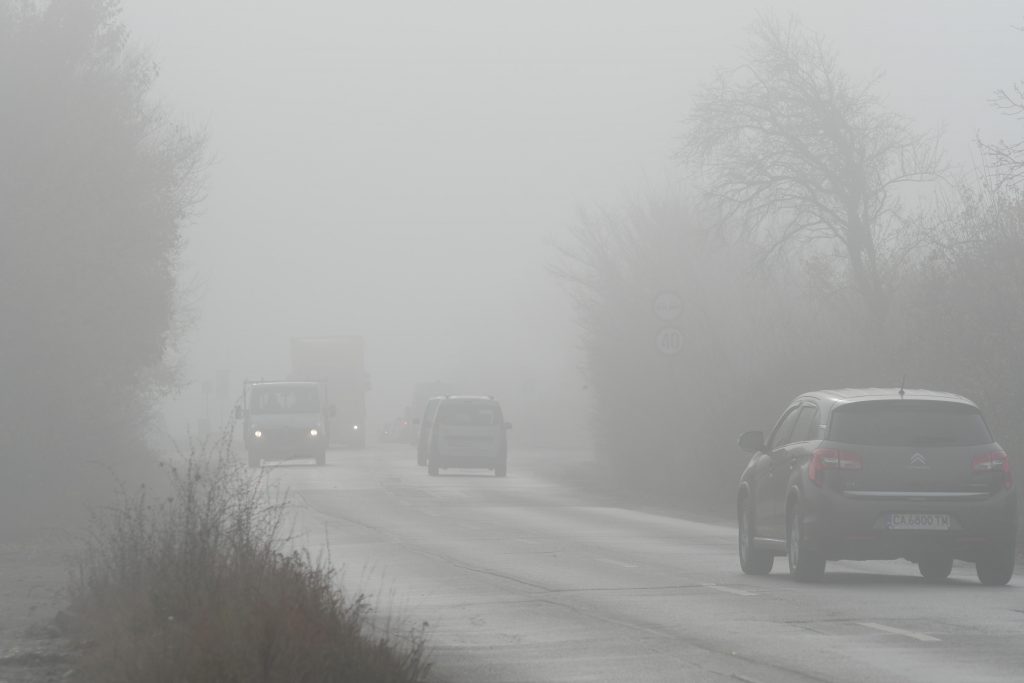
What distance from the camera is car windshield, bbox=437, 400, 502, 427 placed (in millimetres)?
46781

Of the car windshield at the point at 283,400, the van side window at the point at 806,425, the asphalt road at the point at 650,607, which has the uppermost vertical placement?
the car windshield at the point at 283,400

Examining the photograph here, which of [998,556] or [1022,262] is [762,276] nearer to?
[1022,262]

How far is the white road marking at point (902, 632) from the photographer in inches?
488

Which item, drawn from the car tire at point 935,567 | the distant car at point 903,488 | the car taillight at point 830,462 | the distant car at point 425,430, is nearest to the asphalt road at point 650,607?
the car tire at point 935,567

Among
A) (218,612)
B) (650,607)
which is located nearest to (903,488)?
(650,607)

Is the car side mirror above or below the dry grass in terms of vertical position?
above

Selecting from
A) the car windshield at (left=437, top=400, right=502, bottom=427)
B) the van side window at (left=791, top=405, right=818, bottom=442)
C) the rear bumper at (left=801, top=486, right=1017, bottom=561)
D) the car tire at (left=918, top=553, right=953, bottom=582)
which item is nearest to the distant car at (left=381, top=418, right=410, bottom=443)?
the car windshield at (left=437, top=400, right=502, bottom=427)

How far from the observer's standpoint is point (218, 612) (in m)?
9.73

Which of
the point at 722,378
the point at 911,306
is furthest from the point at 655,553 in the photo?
the point at 722,378

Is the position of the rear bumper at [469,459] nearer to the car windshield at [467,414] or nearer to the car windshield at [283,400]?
the car windshield at [467,414]

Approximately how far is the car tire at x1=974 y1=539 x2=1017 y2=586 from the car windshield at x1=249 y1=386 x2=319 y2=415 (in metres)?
38.0

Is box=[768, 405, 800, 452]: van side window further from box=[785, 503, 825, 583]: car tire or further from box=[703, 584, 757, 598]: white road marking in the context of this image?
box=[703, 584, 757, 598]: white road marking

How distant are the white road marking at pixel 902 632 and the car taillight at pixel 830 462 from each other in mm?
3414

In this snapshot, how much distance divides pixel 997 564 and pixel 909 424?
144 cm
